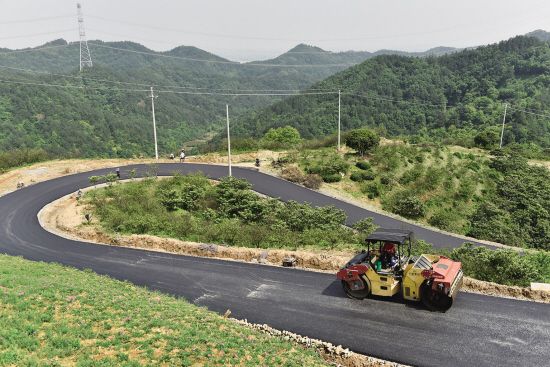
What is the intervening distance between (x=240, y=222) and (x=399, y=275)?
51.3 feet

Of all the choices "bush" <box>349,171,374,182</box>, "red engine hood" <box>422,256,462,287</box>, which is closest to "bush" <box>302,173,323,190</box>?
"bush" <box>349,171,374,182</box>

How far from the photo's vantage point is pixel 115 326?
11.6 m

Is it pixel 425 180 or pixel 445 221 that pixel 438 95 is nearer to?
pixel 425 180

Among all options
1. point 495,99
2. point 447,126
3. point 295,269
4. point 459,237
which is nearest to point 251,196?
point 295,269

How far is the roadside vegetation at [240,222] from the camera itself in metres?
16.4

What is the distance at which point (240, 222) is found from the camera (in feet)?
91.1

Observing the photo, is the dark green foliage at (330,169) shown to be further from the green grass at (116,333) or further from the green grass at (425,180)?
the green grass at (116,333)

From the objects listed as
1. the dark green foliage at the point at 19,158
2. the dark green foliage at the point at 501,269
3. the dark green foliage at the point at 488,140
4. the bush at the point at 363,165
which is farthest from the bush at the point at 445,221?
the dark green foliage at the point at 19,158

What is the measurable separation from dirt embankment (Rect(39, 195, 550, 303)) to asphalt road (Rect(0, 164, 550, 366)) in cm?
72

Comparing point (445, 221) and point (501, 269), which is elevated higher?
point (501, 269)

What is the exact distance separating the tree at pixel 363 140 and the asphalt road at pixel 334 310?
102ft

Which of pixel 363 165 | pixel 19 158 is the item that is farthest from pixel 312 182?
pixel 19 158

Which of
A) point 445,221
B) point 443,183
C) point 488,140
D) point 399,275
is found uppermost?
point 399,275

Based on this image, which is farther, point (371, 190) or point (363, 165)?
point (363, 165)
